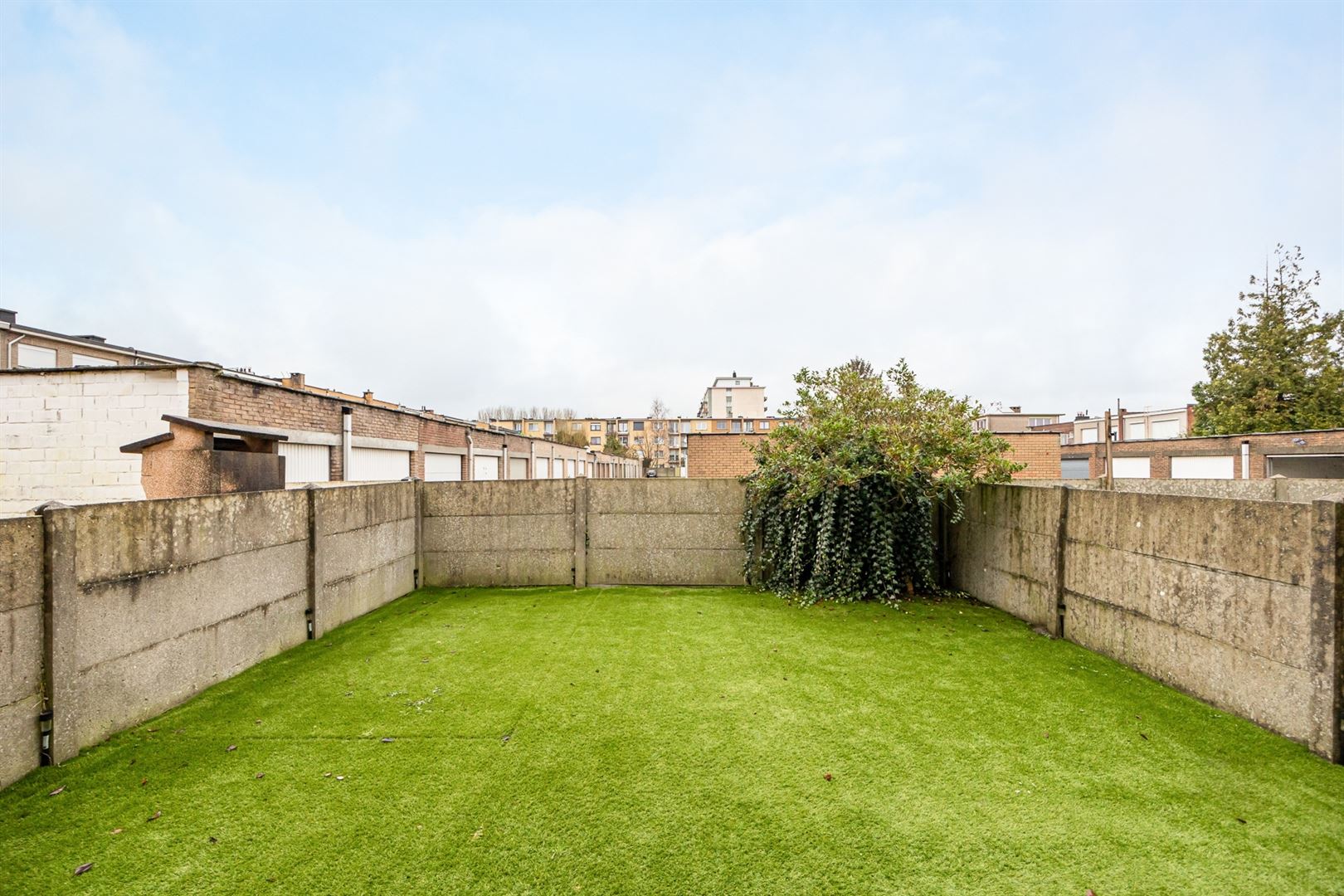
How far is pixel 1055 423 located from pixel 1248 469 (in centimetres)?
2810

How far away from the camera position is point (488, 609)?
6.72 m

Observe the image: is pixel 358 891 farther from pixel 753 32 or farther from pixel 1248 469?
pixel 1248 469

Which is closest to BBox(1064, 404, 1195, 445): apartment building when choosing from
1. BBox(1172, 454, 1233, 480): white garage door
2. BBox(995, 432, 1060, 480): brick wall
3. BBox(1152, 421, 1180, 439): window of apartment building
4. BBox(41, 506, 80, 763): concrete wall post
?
BBox(1152, 421, 1180, 439): window of apartment building

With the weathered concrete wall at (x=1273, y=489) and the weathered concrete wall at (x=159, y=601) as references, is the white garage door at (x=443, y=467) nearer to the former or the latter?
the weathered concrete wall at (x=159, y=601)

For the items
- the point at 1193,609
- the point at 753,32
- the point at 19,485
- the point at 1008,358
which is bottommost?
the point at 1193,609

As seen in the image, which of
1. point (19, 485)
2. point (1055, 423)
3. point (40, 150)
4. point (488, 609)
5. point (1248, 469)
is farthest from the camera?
point (1055, 423)

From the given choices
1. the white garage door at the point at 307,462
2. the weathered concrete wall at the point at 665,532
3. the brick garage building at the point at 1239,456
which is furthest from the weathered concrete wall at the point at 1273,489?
the white garage door at the point at 307,462

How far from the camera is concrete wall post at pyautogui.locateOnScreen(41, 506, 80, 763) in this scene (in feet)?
9.70

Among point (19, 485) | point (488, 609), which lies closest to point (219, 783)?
point (488, 609)

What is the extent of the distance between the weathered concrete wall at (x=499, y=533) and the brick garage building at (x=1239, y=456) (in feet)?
53.3

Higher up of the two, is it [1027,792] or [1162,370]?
[1162,370]

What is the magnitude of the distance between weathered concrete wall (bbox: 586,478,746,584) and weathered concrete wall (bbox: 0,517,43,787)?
5557mm

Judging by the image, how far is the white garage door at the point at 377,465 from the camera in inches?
441

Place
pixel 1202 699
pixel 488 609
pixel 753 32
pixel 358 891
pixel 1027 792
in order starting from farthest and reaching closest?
pixel 753 32 < pixel 488 609 < pixel 1202 699 < pixel 1027 792 < pixel 358 891
